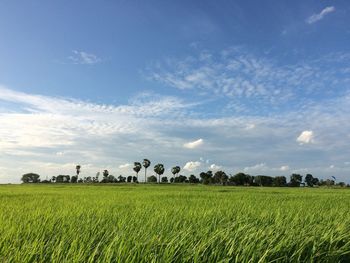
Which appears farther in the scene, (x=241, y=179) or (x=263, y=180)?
(x=263, y=180)

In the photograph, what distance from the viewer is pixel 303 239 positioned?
4430 mm

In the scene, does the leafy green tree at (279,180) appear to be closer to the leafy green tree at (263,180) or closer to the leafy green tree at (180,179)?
the leafy green tree at (263,180)

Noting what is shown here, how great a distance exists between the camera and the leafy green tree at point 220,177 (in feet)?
380

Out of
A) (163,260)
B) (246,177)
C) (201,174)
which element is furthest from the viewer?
(201,174)

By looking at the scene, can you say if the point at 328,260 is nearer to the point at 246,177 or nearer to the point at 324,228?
the point at 324,228

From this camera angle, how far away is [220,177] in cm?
12188

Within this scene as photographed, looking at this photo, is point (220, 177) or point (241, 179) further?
point (220, 177)

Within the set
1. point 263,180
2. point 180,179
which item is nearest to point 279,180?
point 263,180

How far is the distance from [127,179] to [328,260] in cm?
12006

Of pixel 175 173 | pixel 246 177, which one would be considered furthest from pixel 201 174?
pixel 246 177

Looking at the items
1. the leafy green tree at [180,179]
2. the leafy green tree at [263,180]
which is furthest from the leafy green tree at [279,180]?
the leafy green tree at [180,179]

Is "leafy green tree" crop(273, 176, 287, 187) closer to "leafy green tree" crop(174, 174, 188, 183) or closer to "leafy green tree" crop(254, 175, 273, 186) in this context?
"leafy green tree" crop(254, 175, 273, 186)

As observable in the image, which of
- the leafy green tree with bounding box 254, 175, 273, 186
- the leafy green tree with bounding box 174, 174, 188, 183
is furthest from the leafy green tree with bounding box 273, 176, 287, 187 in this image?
the leafy green tree with bounding box 174, 174, 188, 183

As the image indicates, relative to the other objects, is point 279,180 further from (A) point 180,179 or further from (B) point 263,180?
(A) point 180,179
